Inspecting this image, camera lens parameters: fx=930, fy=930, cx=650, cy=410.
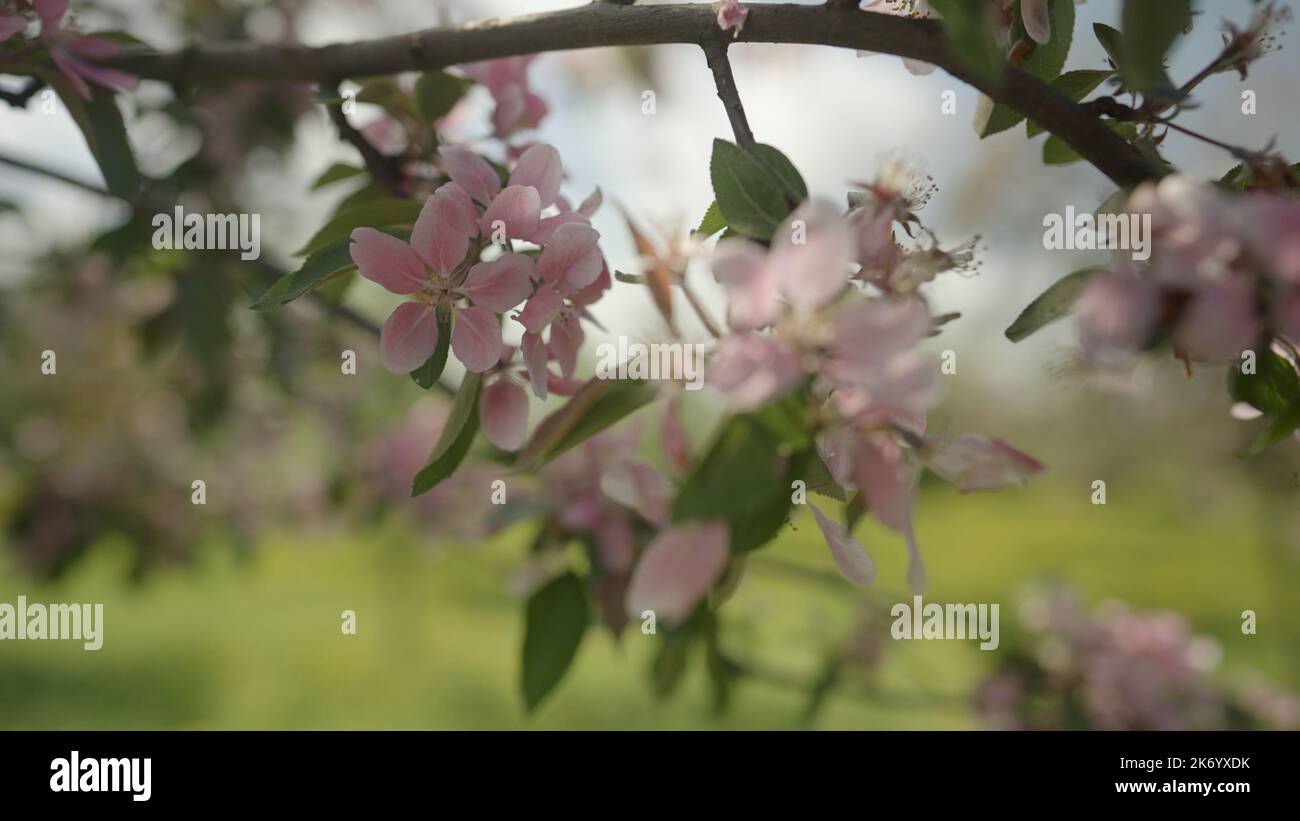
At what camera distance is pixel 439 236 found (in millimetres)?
475

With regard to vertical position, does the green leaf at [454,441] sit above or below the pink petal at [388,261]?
below

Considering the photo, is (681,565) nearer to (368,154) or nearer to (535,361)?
(535,361)

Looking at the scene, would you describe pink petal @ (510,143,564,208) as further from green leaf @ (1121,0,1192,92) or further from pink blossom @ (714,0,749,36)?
green leaf @ (1121,0,1192,92)

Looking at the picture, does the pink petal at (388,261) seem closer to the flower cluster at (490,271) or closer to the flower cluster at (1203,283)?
the flower cluster at (490,271)

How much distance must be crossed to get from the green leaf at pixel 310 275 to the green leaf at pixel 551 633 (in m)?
0.37

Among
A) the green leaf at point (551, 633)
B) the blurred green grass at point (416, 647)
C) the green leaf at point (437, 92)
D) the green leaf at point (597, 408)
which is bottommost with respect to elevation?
the blurred green grass at point (416, 647)

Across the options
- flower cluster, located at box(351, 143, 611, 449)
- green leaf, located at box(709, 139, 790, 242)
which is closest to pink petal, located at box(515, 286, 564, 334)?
flower cluster, located at box(351, 143, 611, 449)

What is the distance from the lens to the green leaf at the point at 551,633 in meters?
0.71

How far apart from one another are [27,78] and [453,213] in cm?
44

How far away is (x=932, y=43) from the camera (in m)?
0.48

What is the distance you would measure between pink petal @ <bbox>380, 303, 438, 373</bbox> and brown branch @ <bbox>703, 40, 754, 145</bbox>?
0.19m

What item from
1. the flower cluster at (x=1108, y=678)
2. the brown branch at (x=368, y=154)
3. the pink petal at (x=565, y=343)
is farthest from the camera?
the flower cluster at (x=1108, y=678)

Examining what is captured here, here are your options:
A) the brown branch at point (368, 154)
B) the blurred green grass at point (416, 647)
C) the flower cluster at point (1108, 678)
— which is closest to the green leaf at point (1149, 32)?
the brown branch at point (368, 154)

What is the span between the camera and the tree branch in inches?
17.9
